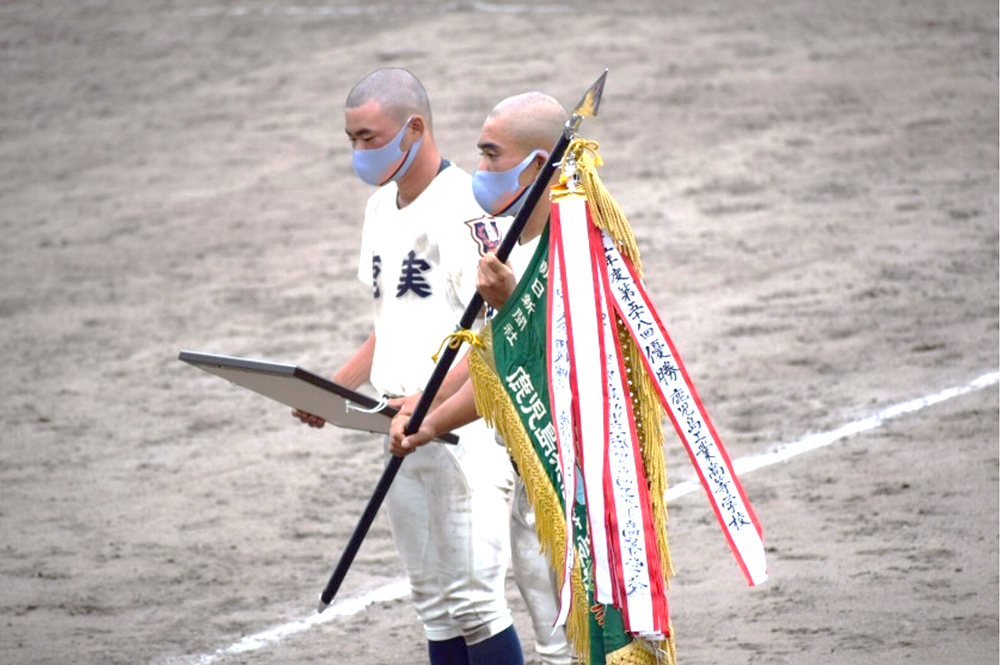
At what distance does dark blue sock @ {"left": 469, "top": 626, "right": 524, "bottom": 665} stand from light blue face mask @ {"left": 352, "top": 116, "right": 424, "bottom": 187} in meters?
1.44

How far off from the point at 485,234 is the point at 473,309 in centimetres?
30

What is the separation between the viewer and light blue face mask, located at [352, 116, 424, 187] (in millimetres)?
4625

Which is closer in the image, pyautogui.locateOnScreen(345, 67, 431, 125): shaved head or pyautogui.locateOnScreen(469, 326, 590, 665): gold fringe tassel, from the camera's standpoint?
pyautogui.locateOnScreen(469, 326, 590, 665): gold fringe tassel

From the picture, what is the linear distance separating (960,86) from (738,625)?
7.67 m

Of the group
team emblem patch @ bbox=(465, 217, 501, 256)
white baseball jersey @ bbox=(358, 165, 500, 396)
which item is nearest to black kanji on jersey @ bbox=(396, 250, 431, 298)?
white baseball jersey @ bbox=(358, 165, 500, 396)

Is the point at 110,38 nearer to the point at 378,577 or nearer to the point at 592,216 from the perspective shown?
the point at 378,577

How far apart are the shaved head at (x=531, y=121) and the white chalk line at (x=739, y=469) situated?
8.58 feet

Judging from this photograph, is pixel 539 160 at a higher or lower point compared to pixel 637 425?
higher

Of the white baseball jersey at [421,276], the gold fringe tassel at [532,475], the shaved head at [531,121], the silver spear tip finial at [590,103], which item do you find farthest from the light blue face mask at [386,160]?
the silver spear tip finial at [590,103]

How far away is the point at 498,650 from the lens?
461 centimetres

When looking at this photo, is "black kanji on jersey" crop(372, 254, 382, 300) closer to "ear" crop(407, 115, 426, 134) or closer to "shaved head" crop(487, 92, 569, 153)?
"ear" crop(407, 115, 426, 134)

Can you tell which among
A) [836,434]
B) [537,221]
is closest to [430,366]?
[537,221]

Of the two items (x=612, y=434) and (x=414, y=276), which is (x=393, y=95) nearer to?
(x=414, y=276)

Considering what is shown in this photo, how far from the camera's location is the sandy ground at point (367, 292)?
6.16 meters
